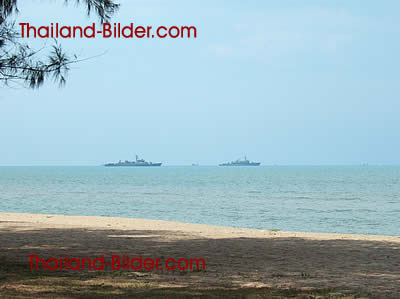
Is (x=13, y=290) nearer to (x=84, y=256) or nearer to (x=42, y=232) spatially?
(x=84, y=256)

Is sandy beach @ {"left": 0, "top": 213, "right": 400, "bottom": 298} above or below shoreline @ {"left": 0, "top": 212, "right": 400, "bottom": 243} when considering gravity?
above

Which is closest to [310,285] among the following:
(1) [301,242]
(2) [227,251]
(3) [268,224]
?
(2) [227,251]

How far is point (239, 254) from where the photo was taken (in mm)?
10570

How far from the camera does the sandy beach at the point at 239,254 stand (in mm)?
7734

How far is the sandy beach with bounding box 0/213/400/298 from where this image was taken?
773 centimetres

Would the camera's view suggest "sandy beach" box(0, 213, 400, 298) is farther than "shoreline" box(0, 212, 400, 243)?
No

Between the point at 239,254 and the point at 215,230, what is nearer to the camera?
the point at 239,254

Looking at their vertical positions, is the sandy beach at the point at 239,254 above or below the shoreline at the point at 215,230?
above

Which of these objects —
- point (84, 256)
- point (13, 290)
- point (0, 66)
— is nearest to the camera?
point (13, 290)

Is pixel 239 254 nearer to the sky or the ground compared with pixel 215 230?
nearer to the sky

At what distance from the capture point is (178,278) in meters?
7.96

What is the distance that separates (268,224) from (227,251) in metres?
14.9

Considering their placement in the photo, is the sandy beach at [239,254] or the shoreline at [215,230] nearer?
the sandy beach at [239,254]

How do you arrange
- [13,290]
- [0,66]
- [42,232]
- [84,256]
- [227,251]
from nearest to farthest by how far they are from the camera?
[13,290]
[0,66]
[84,256]
[227,251]
[42,232]
